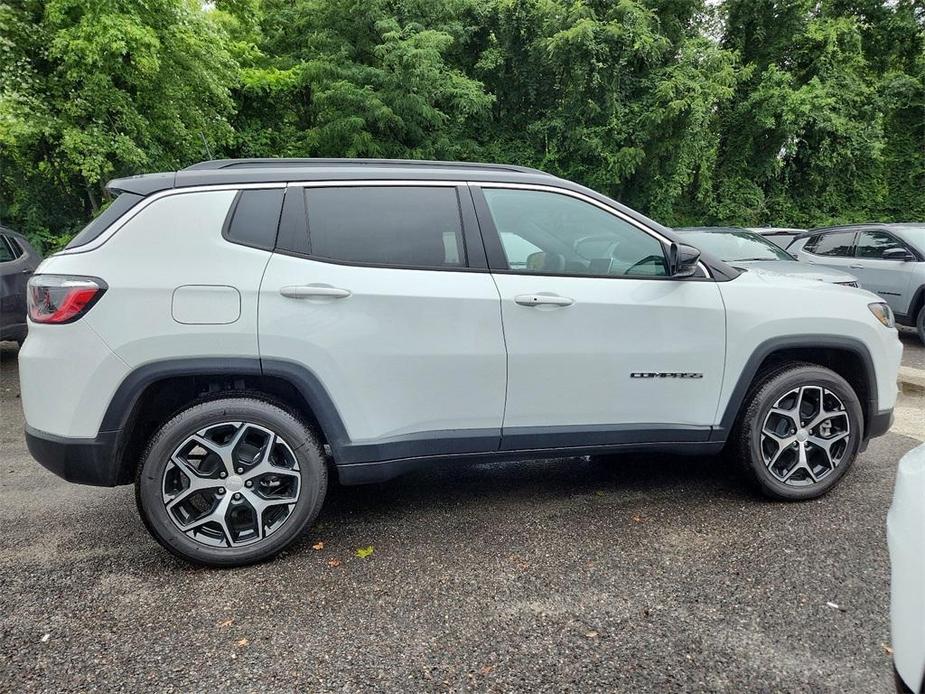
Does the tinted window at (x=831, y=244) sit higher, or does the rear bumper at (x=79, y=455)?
the tinted window at (x=831, y=244)

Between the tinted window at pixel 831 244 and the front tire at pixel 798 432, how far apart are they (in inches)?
263

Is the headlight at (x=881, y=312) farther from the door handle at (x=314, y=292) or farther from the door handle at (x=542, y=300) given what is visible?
the door handle at (x=314, y=292)

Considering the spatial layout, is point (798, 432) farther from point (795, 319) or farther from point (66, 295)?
point (66, 295)

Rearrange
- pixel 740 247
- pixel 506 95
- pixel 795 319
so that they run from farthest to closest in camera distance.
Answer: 1. pixel 506 95
2. pixel 740 247
3. pixel 795 319

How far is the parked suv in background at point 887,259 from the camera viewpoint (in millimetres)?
7965

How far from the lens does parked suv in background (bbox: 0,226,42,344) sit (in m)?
6.46

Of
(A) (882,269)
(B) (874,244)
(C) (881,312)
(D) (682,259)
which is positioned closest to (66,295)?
(D) (682,259)

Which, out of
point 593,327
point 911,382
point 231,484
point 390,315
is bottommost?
point 911,382

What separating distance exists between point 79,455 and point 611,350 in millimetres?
2468

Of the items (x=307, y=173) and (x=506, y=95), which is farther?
(x=506, y=95)

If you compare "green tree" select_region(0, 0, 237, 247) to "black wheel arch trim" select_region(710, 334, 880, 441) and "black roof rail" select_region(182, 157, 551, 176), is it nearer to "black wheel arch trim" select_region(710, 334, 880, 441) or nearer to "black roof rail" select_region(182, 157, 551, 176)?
"black roof rail" select_region(182, 157, 551, 176)

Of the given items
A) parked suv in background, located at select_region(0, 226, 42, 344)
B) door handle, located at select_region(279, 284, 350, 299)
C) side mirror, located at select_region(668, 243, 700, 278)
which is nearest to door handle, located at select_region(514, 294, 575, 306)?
side mirror, located at select_region(668, 243, 700, 278)

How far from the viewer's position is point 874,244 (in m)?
8.54

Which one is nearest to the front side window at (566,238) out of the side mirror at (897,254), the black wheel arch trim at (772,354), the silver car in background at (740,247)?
the black wheel arch trim at (772,354)
